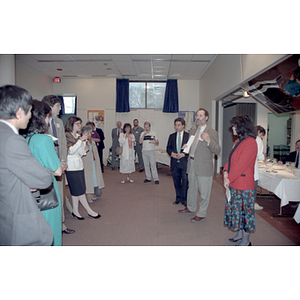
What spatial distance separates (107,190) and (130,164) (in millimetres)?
998

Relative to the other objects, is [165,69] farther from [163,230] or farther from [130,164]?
[163,230]

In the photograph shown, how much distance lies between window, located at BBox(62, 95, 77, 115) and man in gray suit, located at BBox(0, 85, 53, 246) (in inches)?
341

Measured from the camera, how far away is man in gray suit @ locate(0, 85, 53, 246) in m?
1.15

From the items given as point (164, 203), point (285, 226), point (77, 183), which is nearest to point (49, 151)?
point (77, 183)

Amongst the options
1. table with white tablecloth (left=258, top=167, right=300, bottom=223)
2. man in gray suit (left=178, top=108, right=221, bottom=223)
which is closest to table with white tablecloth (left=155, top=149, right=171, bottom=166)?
man in gray suit (left=178, top=108, right=221, bottom=223)

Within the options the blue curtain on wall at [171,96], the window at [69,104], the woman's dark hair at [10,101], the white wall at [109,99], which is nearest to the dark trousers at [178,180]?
the woman's dark hair at [10,101]

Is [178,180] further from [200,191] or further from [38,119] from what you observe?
[38,119]

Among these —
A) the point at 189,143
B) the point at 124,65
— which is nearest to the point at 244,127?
the point at 189,143

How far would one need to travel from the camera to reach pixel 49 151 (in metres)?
1.51

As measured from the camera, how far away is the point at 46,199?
1.50 meters

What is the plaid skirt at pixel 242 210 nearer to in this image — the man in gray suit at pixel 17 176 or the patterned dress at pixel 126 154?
the man in gray suit at pixel 17 176

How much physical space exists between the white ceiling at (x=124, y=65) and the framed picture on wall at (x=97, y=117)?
4.92ft

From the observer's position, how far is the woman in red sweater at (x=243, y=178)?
2.30 metres

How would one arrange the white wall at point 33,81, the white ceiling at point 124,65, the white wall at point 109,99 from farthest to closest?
the white wall at point 109,99, the white wall at point 33,81, the white ceiling at point 124,65
